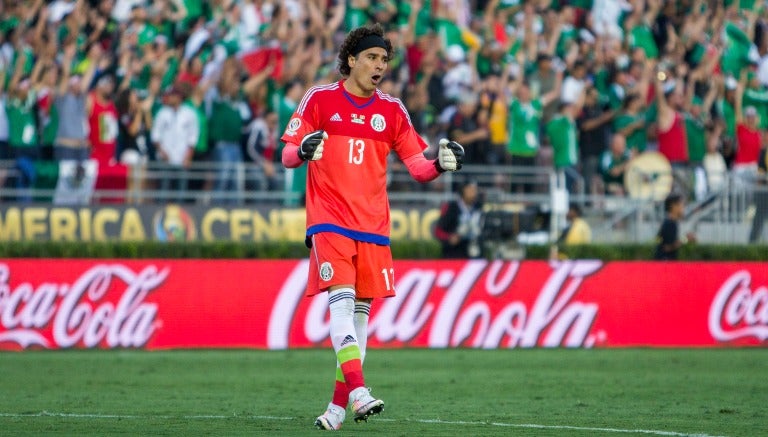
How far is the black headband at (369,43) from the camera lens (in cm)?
925

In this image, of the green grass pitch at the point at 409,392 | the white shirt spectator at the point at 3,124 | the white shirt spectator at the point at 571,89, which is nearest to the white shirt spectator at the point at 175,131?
the white shirt spectator at the point at 3,124

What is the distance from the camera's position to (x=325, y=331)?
60.8 ft

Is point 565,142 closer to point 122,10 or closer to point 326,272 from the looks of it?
point 122,10

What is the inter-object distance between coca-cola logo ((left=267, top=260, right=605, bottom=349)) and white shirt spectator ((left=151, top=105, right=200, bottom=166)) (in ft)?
11.7

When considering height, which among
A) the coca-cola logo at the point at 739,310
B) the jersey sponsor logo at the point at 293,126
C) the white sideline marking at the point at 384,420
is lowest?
the coca-cola logo at the point at 739,310

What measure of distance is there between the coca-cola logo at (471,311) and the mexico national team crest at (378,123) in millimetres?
9246

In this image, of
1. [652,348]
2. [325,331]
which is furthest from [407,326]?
[652,348]

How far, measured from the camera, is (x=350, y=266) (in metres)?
9.10

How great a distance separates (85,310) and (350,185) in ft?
31.7

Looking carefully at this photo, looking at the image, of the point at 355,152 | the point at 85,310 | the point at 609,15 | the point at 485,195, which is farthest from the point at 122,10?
the point at 355,152

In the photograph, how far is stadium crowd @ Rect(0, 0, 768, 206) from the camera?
20.9m

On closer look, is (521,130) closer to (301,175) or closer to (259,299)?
(301,175)

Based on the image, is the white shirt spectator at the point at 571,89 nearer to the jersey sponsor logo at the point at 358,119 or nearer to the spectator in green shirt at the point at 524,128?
the spectator in green shirt at the point at 524,128

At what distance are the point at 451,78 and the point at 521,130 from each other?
164 centimetres
